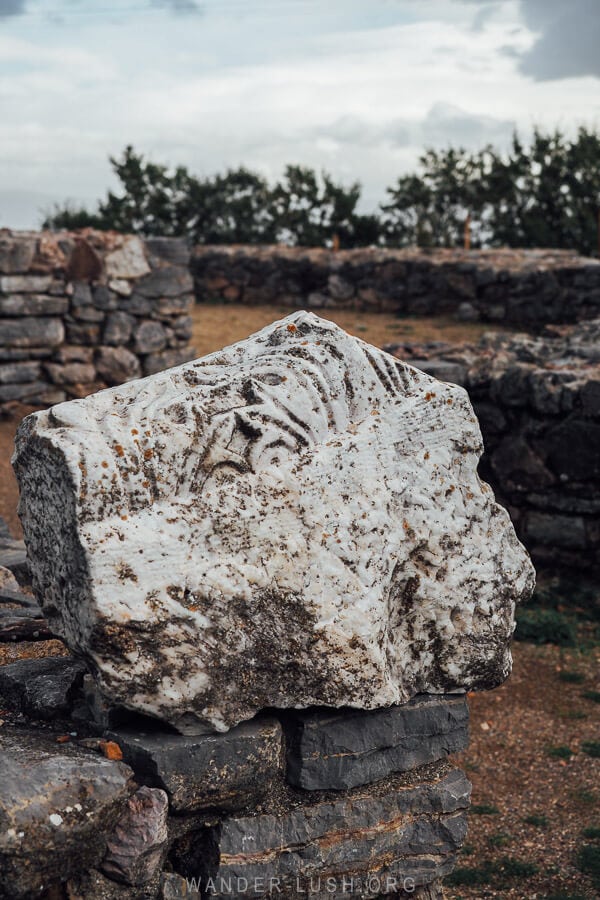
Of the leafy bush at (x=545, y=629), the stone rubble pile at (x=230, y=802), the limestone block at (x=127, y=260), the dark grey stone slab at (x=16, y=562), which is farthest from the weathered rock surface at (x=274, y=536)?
the limestone block at (x=127, y=260)

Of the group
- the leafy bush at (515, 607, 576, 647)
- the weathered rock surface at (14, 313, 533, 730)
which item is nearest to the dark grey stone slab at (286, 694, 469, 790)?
the weathered rock surface at (14, 313, 533, 730)

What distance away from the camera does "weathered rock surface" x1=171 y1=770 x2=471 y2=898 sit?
3049mm

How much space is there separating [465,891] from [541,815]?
76 cm

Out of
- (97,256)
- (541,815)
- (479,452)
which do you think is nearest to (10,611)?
(479,452)

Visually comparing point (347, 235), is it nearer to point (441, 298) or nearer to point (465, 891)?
point (441, 298)

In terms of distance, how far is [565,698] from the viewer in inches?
235

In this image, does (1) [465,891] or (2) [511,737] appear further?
(2) [511,737]

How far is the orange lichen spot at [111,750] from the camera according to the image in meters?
2.95

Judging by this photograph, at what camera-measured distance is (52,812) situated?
8.58 feet

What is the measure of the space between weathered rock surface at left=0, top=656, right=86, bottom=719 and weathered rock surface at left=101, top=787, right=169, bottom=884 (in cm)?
55

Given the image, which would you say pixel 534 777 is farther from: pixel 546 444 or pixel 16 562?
pixel 546 444

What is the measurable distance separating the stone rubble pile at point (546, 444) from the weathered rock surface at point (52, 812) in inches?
212

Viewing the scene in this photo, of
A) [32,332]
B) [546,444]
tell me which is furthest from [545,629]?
[32,332]

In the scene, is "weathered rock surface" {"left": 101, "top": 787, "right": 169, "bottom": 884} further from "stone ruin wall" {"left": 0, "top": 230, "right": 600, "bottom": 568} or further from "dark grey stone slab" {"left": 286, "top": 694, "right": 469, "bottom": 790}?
"stone ruin wall" {"left": 0, "top": 230, "right": 600, "bottom": 568}
